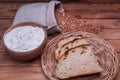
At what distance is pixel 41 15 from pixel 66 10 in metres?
0.22

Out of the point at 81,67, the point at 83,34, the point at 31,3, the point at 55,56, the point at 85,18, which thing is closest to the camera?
the point at 81,67

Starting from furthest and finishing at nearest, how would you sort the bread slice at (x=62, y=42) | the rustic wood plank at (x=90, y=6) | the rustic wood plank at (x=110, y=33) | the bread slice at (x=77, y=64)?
the rustic wood plank at (x=90, y=6)
the rustic wood plank at (x=110, y=33)
the bread slice at (x=62, y=42)
the bread slice at (x=77, y=64)

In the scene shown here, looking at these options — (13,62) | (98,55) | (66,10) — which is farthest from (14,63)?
(66,10)

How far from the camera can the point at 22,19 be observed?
1.41 m

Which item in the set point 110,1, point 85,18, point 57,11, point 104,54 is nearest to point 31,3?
point 57,11

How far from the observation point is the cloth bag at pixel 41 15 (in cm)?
135

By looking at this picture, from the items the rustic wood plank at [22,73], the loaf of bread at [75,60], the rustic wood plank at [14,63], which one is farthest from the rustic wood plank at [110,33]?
the rustic wood plank at [14,63]

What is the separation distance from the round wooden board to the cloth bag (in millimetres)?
80

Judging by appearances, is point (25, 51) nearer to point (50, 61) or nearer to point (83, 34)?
point (50, 61)

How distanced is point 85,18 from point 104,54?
0.35 meters

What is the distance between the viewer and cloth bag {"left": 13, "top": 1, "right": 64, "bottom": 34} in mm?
1353

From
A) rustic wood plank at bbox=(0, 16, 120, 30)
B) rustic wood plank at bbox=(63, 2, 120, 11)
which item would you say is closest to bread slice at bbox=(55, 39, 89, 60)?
rustic wood plank at bbox=(0, 16, 120, 30)

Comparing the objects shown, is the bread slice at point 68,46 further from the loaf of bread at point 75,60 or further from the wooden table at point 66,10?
the wooden table at point 66,10

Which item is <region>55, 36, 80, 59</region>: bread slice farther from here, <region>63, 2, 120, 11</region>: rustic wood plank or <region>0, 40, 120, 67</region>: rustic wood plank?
<region>63, 2, 120, 11</region>: rustic wood plank
